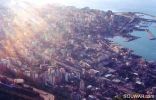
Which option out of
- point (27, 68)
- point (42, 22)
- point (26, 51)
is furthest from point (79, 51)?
point (42, 22)

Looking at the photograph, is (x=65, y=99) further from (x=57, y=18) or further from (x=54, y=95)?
(x=57, y=18)

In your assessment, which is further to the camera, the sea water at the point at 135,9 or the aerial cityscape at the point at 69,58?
the sea water at the point at 135,9

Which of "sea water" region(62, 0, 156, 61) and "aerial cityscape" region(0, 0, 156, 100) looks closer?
"aerial cityscape" region(0, 0, 156, 100)

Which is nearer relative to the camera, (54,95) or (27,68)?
(54,95)

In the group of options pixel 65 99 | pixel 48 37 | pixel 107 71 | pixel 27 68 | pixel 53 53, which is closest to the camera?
pixel 65 99

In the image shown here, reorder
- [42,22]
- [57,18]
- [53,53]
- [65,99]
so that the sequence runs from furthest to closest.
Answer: [57,18]
[42,22]
[53,53]
[65,99]

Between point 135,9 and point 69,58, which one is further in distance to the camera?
point 135,9

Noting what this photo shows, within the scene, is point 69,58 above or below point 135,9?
below
